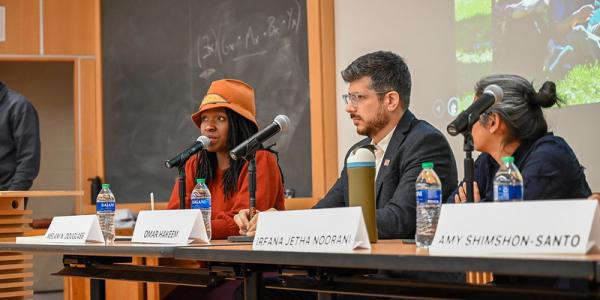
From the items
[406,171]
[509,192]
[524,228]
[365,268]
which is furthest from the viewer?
[406,171]

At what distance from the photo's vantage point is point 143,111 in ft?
22.1

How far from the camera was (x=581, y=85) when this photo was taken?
3.48m

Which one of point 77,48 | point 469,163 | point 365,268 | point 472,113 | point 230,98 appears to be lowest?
point 365,268

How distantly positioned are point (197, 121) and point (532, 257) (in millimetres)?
2319

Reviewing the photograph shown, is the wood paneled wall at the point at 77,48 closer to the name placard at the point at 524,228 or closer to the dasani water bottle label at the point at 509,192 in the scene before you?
the dasani water bottle label at the point at 509,192

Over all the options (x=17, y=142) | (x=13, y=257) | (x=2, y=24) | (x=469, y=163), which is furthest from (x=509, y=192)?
(x=2, y=24)

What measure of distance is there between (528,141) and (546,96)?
15cm

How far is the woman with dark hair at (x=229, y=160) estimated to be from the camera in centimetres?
332

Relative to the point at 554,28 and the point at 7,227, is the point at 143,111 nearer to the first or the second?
the point at 7,227

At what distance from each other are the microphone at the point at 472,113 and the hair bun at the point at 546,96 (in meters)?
0.52

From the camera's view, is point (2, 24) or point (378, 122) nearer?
point (378, 122)

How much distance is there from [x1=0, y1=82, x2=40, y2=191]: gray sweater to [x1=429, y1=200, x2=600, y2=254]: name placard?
11.9ft

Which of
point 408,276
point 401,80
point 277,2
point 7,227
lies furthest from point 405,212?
point 277,2

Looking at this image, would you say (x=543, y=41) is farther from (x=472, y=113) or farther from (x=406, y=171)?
(x=472, y=113)
